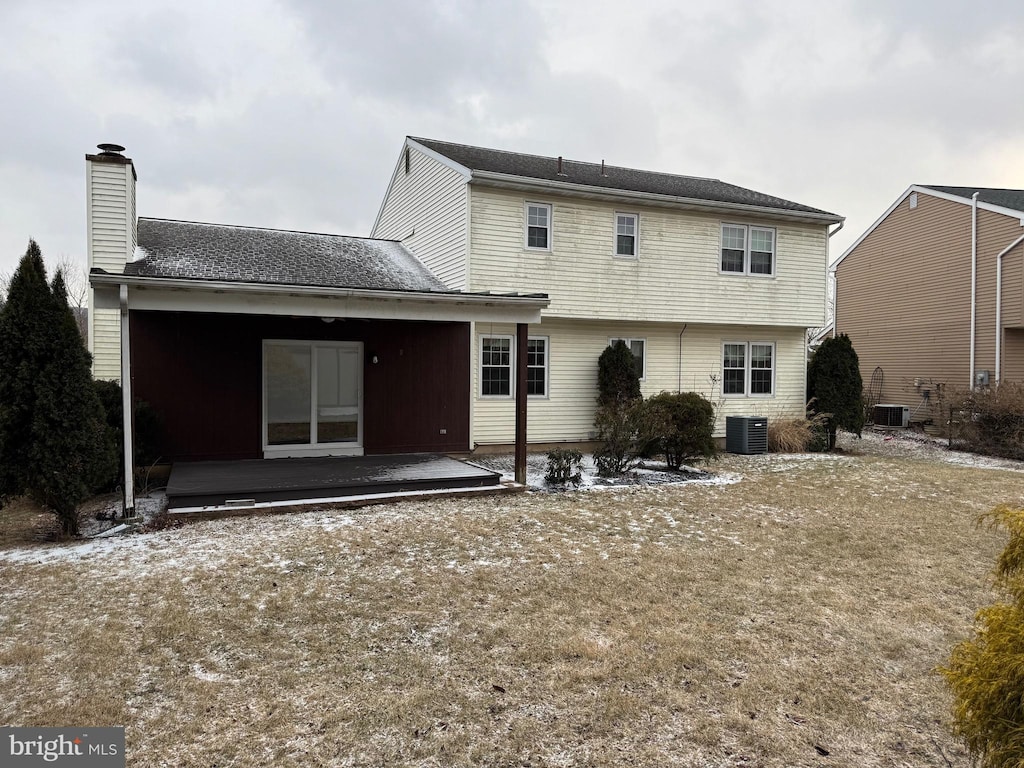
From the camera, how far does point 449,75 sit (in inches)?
696

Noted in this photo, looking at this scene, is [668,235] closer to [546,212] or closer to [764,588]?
[546,212]

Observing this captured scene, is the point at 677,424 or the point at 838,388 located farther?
the point at 838,388

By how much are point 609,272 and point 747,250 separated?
3.74 meters

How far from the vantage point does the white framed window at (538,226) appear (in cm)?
1267

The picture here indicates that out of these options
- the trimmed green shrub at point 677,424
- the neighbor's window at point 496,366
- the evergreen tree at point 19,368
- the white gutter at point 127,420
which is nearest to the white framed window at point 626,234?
the neighbor's window at point 496,366

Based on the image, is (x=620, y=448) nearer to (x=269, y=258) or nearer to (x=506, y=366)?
(x=506, y=366)

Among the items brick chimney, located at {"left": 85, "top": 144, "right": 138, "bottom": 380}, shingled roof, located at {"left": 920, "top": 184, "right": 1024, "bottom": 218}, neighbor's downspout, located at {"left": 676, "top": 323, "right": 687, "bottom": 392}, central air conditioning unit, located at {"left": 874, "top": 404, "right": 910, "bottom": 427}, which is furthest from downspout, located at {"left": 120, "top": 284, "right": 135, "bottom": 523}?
shingled roof, located at {"left": 920, "top": 184, "right": 1024, "bottom": 218}

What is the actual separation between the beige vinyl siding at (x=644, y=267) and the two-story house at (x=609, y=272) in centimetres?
3

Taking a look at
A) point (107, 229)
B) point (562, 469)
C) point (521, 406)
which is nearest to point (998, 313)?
point (562, 469)

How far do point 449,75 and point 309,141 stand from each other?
5.45 m

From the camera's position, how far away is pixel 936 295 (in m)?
19.2

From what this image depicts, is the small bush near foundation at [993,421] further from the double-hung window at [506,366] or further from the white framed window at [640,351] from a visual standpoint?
the double-hung window at [506,366]

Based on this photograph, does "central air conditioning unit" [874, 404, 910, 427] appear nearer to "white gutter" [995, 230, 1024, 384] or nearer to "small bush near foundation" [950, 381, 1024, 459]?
"white gutter" [995, 230, 1024, 384]

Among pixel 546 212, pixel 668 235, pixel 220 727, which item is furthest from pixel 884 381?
pixel 220 727
